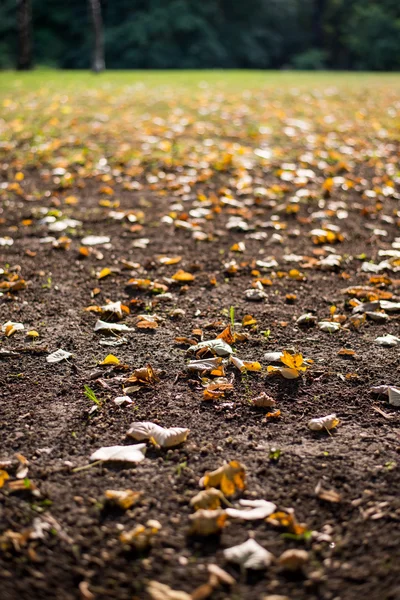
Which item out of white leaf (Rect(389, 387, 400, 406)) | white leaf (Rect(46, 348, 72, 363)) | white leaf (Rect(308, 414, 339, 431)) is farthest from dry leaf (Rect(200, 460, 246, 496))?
white leaf (Rect(46, 348, 72, 363))

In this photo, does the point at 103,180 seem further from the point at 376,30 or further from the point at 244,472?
Answer: the point at 376,30

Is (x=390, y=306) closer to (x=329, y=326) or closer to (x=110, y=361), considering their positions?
(x=329, y=326)

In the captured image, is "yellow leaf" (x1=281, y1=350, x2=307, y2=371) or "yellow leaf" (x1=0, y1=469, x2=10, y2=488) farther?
"yellow leaf" (x1=281, y1=350, x2=307, y2=371)

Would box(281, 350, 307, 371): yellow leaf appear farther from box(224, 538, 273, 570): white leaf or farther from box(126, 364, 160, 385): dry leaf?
box(224, 538, 273, 570): white leaf

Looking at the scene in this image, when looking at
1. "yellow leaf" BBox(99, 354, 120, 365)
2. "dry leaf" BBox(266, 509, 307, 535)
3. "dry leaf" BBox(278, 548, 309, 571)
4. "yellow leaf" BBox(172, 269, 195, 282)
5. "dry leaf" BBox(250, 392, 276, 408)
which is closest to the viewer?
"dry leaf" BBox(278, 548, 309, 571)

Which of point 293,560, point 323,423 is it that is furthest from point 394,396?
point 293,560

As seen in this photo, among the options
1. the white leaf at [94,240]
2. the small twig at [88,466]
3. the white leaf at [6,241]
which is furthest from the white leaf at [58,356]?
the white leaf at [6,241]

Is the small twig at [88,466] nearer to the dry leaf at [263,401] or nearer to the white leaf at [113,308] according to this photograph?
the dry leaf at [263,401]
